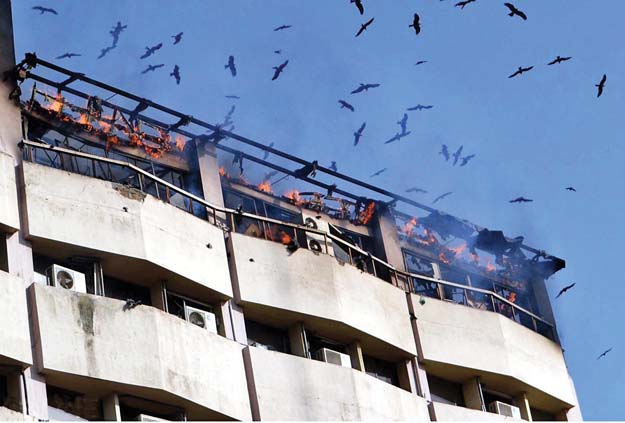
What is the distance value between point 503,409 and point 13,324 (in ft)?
49.2

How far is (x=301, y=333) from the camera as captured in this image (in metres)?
43.6

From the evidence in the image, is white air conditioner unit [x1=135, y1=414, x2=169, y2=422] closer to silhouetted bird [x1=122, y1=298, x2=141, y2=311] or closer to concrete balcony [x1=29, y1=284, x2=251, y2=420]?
concrete balcony [x1=29, y1=284, x2=251, y2=420]

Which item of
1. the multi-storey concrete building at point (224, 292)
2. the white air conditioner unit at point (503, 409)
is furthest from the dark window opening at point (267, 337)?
the white air conditioner unit at point (503, 409)

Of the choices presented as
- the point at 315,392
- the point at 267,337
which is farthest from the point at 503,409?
the point at 315,392

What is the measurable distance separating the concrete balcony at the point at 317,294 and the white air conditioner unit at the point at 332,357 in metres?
0.54

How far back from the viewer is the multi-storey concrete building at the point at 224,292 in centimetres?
3806

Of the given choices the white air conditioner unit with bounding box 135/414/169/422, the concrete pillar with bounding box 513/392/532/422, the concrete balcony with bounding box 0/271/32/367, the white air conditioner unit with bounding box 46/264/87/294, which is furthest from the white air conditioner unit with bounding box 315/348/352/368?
the concrete balcony with bounding box 0/271/32/367

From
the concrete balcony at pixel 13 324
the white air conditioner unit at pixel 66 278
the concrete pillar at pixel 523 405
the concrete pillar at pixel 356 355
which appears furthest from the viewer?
the concrete pillar at pixel 523 405

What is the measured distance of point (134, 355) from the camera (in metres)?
38.3

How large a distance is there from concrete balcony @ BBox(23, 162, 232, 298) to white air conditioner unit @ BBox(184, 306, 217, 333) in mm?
466

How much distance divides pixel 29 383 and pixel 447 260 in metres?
16.2

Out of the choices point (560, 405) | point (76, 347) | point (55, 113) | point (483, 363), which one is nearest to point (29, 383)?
point (76, 347)

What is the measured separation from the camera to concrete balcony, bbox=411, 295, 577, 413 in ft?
153

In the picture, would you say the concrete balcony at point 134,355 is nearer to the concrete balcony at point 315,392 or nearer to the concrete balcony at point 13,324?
the concrete balcony at point 13,324
